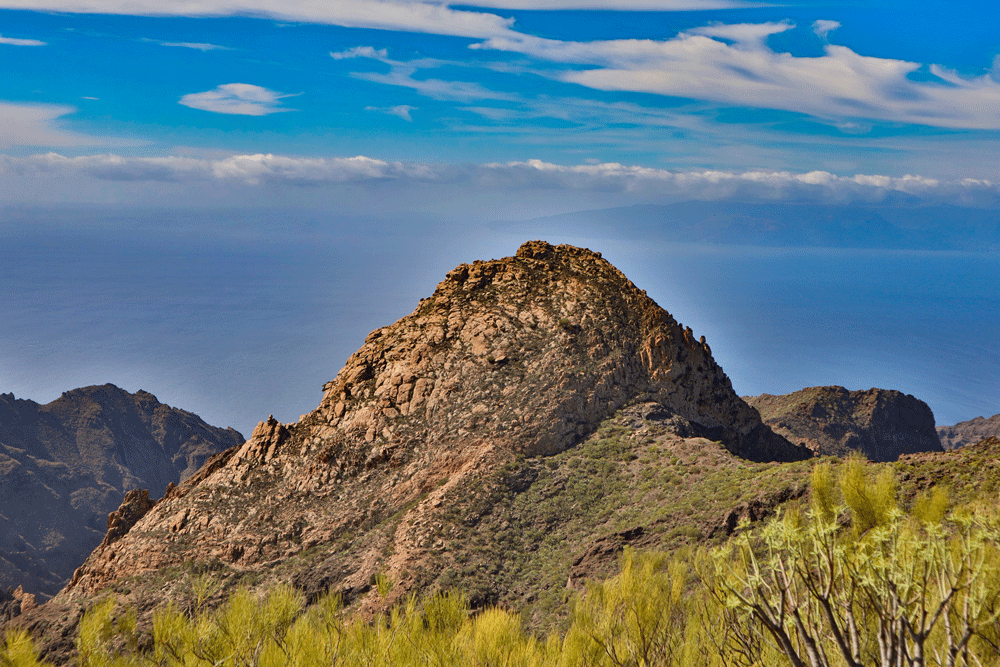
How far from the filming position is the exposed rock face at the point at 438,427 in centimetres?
3528

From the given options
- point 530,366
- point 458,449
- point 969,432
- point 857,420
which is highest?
point 530,366

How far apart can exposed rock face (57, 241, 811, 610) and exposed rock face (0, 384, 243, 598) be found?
69346 mm

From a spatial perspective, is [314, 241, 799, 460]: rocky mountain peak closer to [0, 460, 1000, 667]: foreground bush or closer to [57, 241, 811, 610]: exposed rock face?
[57, 241, 811, 610]: exposed rock face

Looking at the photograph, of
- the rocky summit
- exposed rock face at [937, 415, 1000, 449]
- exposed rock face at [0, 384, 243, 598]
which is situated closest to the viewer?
the rocky summit

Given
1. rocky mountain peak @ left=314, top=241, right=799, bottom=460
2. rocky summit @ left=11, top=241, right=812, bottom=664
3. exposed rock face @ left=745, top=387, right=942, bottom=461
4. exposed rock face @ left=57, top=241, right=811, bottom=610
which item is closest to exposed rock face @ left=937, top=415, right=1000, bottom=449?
exposed rock face @ left=745, top=387, right=942, bottom=461

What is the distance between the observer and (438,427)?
1617 inches

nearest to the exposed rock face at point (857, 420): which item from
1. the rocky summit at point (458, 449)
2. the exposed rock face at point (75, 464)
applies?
the rocky summit at point (458, 449)

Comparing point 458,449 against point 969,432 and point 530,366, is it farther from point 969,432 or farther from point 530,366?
point 969,432

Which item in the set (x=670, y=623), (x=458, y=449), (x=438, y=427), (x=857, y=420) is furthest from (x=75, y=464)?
(x=670, y=623)

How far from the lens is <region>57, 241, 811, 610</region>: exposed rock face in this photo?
35281 millimetres

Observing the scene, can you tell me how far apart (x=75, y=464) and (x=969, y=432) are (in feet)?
557

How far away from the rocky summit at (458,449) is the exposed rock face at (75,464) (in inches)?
2727

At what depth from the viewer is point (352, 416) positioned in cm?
4200

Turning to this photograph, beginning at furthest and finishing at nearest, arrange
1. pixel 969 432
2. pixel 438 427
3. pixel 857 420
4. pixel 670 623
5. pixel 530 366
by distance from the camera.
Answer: pixel 969 432 < pixel 857 420 < pixel 530 366 < pixel 438 427 < pixel 670 623
